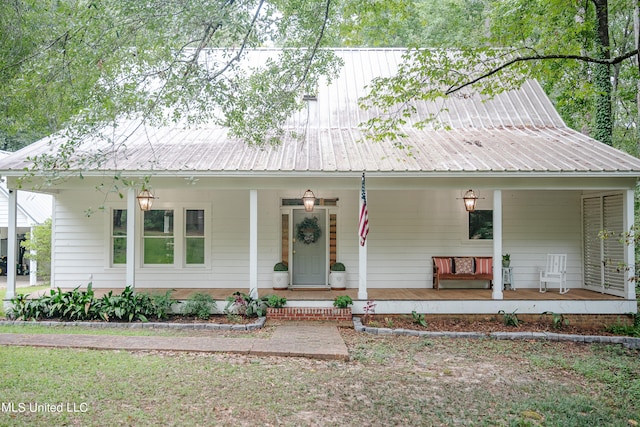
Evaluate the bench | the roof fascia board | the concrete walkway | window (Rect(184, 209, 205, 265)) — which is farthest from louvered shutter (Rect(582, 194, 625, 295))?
window (Rect(184, 209, 205, 265))

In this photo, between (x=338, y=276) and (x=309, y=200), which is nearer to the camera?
(x=309, y=200)

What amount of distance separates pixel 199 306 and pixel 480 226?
688 cm

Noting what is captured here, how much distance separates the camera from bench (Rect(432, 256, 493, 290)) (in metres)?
10.7

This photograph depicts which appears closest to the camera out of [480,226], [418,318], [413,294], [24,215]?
[418,318]

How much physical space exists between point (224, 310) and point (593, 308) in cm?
734

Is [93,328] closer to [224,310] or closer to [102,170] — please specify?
[224,310]

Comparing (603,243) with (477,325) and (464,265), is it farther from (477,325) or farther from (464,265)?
(477,325)

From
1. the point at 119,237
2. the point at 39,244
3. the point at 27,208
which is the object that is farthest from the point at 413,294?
the point at 27,208

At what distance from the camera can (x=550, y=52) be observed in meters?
8.93

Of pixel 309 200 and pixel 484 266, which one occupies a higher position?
pixel 309 200

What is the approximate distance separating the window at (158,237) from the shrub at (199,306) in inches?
93.9

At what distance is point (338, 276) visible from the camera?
35.3 feet

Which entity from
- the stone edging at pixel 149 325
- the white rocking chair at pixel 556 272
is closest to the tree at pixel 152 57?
the stone edging at pixel 149 325

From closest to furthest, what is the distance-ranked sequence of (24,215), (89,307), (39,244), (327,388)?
(327,388)
(89,307)
(39,244)
(24,215)
